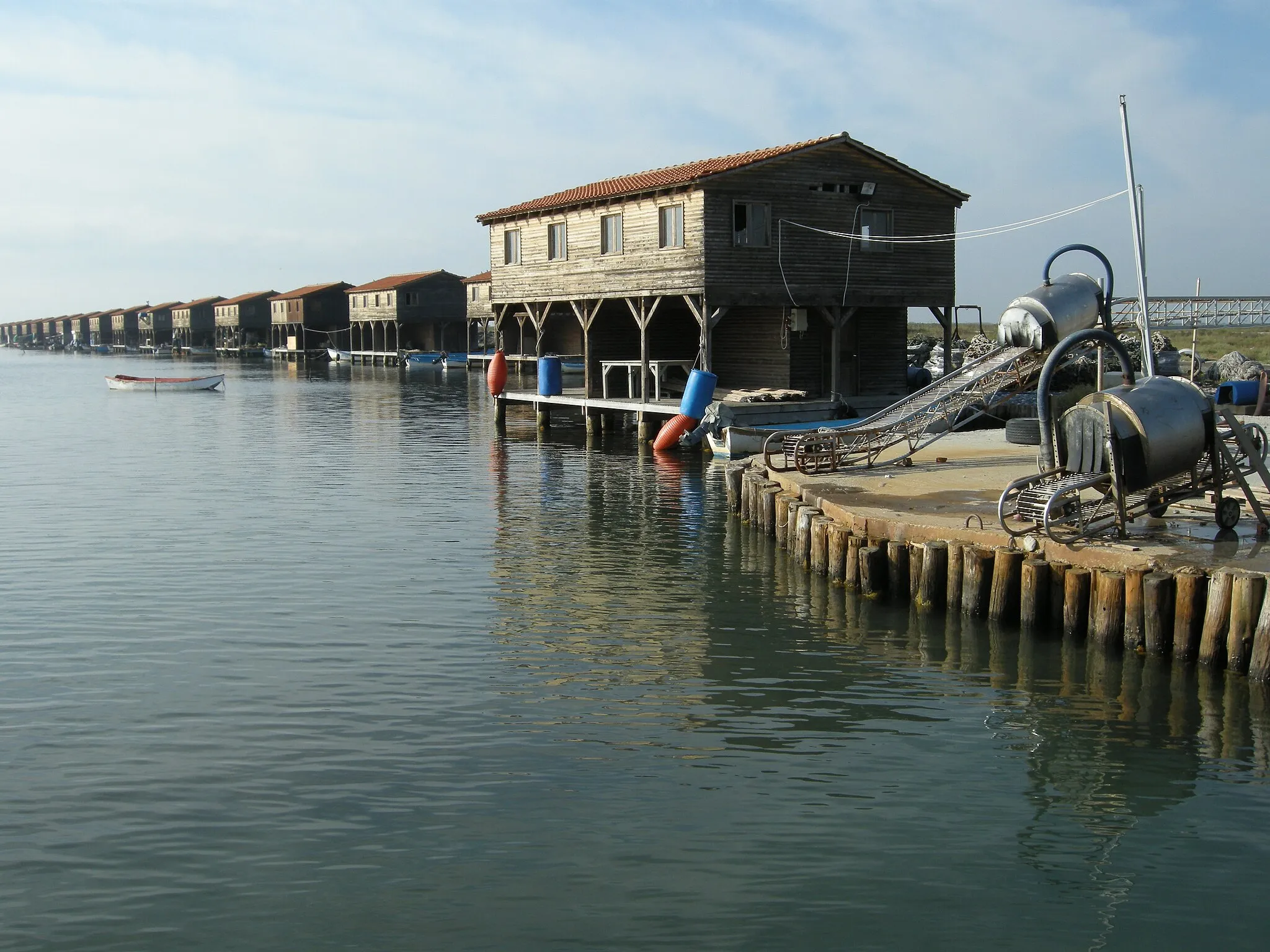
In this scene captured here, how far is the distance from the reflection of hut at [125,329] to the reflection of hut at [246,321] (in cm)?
4401

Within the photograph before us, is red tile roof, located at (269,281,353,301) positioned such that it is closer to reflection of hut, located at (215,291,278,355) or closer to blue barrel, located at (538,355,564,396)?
reflection of hut, located at (215,291,278,355)

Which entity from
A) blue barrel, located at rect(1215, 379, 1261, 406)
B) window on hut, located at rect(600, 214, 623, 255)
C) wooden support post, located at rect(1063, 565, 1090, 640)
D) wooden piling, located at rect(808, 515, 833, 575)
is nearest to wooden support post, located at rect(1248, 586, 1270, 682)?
wooden support post, located at rect(1063, 565, 1090, 640)

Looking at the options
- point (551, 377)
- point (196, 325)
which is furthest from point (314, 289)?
point (551, 377)

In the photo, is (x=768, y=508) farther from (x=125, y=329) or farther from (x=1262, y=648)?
(x=125, y=329)

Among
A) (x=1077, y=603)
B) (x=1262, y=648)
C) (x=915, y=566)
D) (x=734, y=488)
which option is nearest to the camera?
(x=1262, y=648)

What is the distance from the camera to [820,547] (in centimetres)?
1866

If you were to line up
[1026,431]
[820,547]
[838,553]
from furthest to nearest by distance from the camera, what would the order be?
[1026,431]
[820,547]
[838,553]

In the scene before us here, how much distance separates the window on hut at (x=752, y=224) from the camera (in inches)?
1332

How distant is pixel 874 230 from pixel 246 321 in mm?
112354

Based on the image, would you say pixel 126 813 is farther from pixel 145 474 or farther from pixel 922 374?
pixel 922 374

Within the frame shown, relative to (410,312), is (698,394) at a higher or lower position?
lower

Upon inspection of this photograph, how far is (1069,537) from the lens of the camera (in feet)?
48.5

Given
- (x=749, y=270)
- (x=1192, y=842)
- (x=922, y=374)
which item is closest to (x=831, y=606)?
(x=1192, y=842)

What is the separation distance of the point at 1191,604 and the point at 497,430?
31609 millimetres
